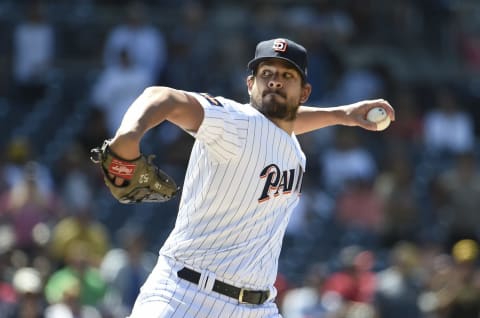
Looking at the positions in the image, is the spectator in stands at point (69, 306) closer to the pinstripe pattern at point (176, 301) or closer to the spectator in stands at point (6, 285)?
the spectator in stands at point (6, 285)

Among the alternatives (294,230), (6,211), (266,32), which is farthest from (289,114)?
(266,32)

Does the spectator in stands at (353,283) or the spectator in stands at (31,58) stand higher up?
the spectator in stands at (31,58)

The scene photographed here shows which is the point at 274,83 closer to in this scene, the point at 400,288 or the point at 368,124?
the point at 368,124

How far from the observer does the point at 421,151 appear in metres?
12.8

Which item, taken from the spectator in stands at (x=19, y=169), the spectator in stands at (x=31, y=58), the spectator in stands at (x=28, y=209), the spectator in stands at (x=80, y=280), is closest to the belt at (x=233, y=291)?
the spectator in stands at (x=80, y=280)

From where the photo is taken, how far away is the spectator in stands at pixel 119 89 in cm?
1180

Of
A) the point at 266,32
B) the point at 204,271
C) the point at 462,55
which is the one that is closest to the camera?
the point at 204,271

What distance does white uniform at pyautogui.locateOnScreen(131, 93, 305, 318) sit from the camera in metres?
4.68

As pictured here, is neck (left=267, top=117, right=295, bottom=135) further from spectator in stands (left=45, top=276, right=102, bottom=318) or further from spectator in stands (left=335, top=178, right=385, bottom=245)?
spectator in stands (left=335, top=178, right=385, bottom=245)

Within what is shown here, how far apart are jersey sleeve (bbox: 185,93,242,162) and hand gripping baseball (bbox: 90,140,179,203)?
0.24 metres

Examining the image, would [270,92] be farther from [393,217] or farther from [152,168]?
[393,217]

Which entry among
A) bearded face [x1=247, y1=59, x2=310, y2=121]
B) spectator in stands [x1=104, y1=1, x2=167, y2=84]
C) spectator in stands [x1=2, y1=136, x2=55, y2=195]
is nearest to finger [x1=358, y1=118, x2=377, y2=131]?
bearded face [x1=247, y1=59, x2=310, y2=121]

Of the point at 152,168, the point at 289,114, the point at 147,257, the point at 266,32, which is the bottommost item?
the point at 147,257

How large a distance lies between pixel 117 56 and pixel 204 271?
7744mm
